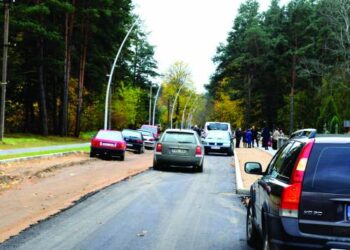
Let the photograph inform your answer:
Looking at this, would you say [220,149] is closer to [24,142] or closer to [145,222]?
[24,142]

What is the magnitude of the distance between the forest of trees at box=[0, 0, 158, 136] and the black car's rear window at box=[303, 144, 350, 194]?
3820cm

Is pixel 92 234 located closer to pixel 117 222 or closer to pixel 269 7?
pixel 117 222

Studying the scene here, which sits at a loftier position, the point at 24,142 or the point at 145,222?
the point at 24,142

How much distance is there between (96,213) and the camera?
34.6 ft

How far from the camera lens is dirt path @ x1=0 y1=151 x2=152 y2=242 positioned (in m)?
9.88

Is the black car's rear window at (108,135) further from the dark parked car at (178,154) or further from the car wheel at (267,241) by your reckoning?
the car wheel at (267,241)

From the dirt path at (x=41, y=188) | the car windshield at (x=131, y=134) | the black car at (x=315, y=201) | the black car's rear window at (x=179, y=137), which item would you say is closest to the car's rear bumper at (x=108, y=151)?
the dirt path at (x=41, y=188)

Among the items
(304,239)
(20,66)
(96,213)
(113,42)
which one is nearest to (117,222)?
(96,213)

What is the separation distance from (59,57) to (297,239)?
147ft

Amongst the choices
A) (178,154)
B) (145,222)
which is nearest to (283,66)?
(178,154)

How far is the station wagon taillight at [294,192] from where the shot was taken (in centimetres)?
514

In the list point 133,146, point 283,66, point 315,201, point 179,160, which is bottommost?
point 179,160

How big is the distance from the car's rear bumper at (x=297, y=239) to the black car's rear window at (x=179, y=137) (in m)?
17.4

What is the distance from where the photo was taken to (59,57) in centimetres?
4806
